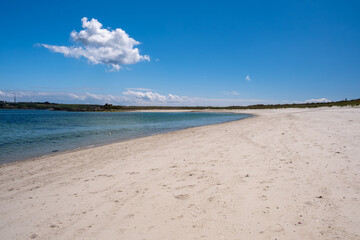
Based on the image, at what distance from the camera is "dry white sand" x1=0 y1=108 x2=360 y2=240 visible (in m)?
3.39

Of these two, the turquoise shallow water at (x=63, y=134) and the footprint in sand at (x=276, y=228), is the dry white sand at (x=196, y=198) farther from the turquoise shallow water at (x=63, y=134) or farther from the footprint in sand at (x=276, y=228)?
the turquoise shallow water at (x=63, y=134)

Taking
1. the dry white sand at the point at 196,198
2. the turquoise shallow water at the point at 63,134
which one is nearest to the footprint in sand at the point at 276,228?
the dry white sand at the point at 196,198

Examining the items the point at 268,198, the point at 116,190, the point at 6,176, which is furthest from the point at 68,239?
the point at 6,176

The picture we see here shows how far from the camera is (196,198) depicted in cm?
448

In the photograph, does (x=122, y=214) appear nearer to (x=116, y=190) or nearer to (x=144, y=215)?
(x=144, y=215)

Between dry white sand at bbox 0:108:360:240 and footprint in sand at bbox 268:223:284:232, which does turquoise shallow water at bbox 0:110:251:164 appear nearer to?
dry white sand at bbox 0:108:360:240

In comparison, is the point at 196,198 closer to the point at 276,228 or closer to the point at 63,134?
the point at 276,228

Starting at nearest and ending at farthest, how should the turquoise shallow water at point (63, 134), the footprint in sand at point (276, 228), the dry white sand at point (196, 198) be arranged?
1. the footprint in sand at point (276, 228)
2. the dry white sand at point (196, 198)
3. the turquoise shallow water at point (63, 134)

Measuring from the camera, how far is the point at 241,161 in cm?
695

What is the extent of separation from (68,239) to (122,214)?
1.00m

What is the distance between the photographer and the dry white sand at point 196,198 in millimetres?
3387

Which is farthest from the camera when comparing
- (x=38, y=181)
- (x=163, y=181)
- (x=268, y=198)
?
(x=38, y=181)

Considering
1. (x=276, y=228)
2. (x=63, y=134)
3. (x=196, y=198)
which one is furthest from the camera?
(x=63, y=134)

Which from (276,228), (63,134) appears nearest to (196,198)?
(276,228)
